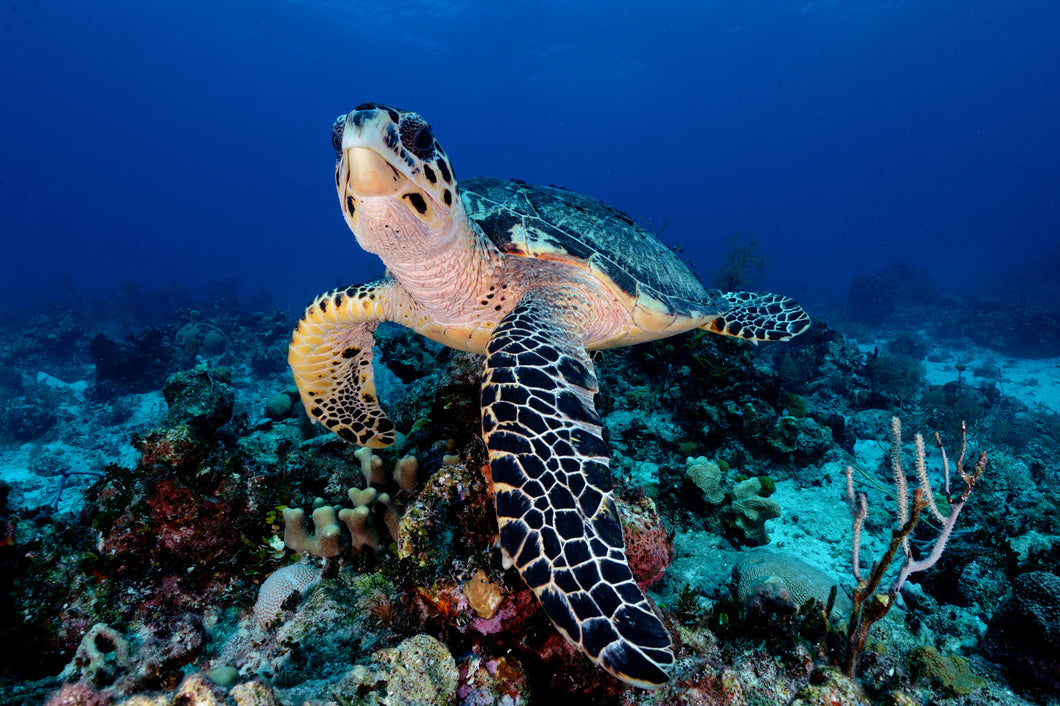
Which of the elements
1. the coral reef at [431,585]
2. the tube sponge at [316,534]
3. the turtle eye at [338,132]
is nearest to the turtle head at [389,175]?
the turtle eye at [338,132]

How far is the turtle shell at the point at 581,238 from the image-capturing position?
13.2ft

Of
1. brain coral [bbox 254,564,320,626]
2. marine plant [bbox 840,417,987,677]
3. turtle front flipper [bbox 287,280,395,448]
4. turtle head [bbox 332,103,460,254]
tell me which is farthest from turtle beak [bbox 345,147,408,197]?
marine plant [bbox 840,417,987,677]

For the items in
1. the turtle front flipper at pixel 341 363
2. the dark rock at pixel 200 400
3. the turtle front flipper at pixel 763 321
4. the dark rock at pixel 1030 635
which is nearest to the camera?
the dark rock at pixel 1030 635

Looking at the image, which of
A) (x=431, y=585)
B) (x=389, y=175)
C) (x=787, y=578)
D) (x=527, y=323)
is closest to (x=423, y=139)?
(x=389, y=175)

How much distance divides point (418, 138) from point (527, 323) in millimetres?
1381

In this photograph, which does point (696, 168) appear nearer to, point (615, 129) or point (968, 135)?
point (615, 129)

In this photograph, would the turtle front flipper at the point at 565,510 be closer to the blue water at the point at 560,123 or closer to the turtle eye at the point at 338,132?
the turtle eye at the point at 338,132

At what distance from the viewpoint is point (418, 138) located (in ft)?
8.47

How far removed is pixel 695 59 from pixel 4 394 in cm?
9590

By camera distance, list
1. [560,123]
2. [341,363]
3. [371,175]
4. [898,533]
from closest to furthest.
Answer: [898,533], [371,175], [341,363], [560,123]

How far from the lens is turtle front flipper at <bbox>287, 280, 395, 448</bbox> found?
3.74 m

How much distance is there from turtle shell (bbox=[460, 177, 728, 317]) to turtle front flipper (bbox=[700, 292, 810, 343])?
44 cm

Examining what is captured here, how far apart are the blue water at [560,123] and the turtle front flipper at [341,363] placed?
33538 mm

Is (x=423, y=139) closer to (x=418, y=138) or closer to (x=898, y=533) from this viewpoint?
(x=418, y=138)
